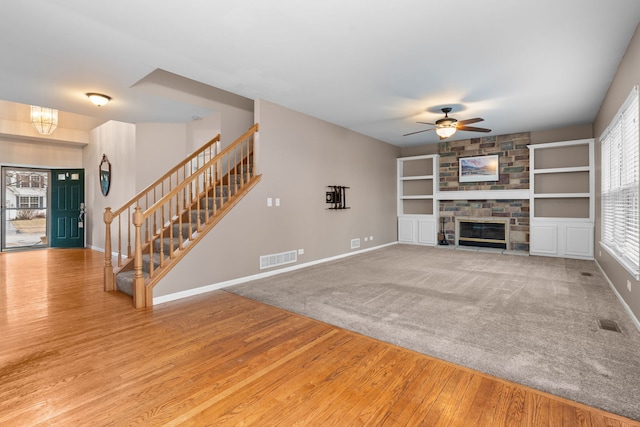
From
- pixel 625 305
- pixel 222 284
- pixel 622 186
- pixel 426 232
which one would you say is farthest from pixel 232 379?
pixel 426 232

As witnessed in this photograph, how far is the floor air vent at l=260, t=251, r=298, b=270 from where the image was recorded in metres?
4.95

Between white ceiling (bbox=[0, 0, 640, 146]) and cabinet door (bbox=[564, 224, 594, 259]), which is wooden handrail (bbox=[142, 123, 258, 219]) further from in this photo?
cabinet door (bbox=[564, 224, 594, 259])

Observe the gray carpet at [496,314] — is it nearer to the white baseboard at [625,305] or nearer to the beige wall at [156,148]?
the white baseboard at [625,305]

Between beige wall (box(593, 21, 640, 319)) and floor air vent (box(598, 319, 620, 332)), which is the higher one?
beige wall (box(593, 21, 640, 319))

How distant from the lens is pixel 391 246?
817cm

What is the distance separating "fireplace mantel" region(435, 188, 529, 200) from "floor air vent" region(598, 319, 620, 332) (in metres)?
4.66

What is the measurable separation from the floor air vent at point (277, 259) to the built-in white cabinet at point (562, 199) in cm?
542

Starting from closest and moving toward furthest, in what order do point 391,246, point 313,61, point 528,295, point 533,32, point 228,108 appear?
point 533,32, point 313,61, point 528,295, point 228,108, point 391,246

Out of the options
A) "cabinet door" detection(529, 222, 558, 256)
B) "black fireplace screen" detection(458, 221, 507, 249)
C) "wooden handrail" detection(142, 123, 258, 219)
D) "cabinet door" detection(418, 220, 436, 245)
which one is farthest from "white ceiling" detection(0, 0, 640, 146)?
"cabinet door" detection(418, 220, 436, 245)

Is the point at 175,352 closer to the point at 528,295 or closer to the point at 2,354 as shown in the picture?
the point at 2,354

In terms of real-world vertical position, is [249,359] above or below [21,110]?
below

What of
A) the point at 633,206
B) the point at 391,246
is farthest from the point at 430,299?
the point at 391,246

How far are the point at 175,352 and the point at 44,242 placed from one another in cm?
891

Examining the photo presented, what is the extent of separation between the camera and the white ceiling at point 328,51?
263cm
